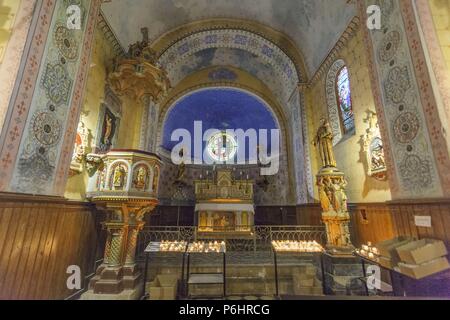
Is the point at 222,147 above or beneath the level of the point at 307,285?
above

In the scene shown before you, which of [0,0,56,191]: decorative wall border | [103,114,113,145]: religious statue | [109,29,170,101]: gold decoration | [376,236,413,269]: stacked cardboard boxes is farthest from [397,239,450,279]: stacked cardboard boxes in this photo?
[103,114,113,145]: religious statue

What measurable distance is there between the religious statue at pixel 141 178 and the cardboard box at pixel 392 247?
4431 millimetres

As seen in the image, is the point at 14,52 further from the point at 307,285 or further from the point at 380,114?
the point at 307,285

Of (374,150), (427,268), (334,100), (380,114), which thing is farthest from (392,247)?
(334,100)

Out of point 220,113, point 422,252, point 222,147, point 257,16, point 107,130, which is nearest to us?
point 422,252

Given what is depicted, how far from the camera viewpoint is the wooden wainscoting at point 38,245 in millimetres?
2604

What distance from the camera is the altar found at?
8359mm

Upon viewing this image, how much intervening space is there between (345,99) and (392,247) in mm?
5270

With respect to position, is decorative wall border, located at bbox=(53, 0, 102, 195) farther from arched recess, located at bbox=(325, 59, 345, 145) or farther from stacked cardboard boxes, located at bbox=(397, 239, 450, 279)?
arched recess, located at bbox=(325, 59, 345, 145)

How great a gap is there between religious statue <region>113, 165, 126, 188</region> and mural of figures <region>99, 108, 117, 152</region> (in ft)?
4.66

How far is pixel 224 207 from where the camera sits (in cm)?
868

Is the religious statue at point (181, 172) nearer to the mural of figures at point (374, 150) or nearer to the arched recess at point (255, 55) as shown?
the arched recess at point (255, 55)

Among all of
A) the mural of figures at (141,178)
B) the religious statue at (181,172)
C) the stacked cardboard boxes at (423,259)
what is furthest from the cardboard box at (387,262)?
the religious statue at (181,172)

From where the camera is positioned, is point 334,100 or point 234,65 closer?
point 334,100
